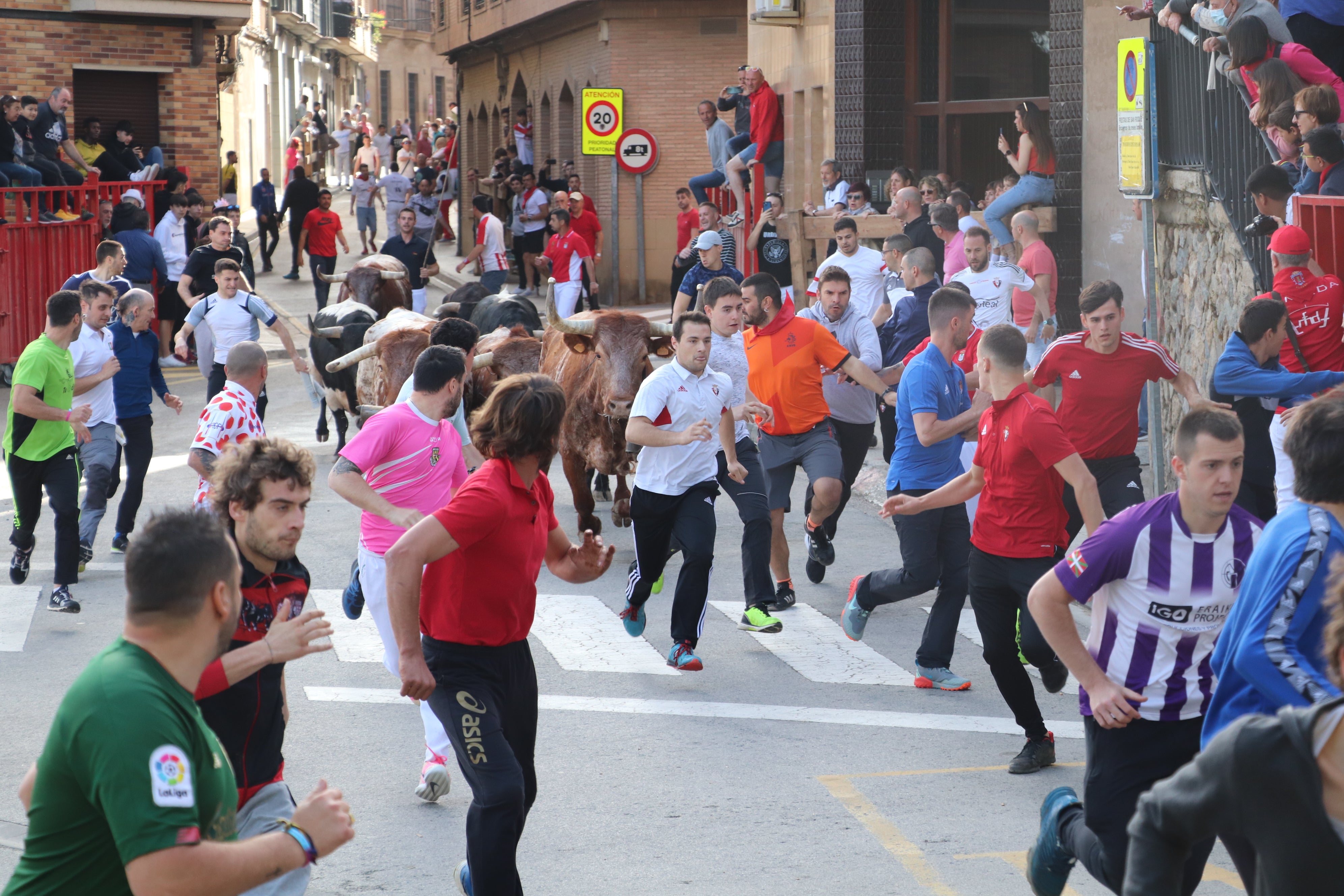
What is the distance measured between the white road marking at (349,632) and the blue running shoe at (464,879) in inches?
129

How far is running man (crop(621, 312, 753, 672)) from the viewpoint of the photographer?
843 centimetres

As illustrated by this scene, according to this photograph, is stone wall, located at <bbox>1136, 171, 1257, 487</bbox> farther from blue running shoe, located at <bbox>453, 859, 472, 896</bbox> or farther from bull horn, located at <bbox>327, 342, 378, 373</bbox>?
blue running shoe, located at <bbox>453, 859, 472, 896</bbox>

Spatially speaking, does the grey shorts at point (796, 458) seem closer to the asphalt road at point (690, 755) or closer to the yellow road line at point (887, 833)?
the asphalt road at point (690, 755)

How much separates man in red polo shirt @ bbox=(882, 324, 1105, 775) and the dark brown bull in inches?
423

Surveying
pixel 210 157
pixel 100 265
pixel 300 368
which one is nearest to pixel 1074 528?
pixel 300 368

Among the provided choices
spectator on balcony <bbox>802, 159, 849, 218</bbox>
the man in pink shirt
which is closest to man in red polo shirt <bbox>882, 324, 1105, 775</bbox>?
the man in pink shirt

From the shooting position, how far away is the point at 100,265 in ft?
48.7

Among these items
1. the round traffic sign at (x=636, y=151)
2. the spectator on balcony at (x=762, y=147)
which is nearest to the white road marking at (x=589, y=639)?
the spectator on balcony at (x=762, y=147)

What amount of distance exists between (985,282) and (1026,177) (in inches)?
154

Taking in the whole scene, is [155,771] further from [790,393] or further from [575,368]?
[575,368]

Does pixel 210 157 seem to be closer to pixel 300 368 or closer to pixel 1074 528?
pixel 300 368

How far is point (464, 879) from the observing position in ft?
17.0

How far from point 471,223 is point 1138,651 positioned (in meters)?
38.1

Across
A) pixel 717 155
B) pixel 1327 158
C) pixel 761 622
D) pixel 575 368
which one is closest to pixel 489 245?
pixel 717 155
